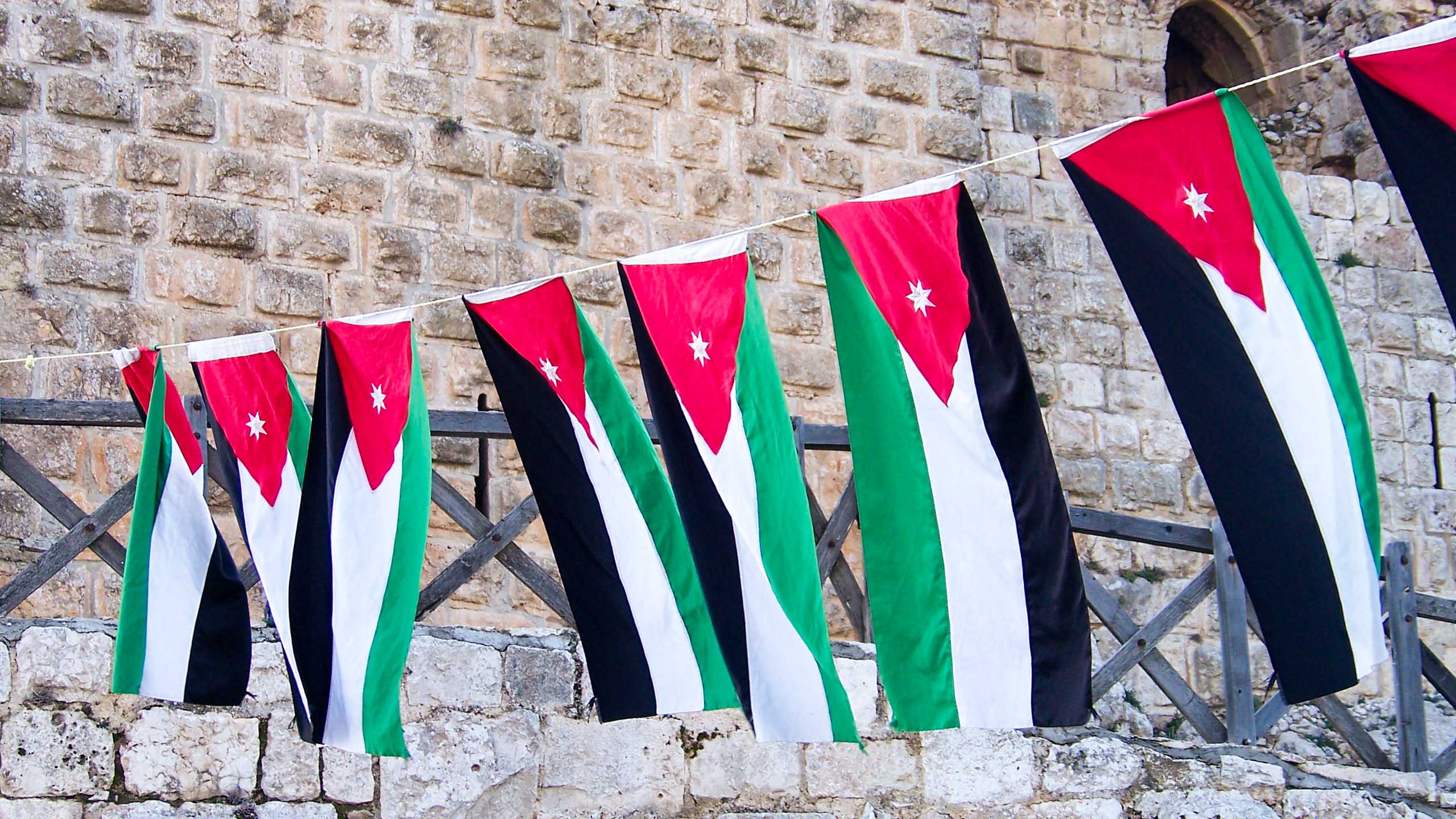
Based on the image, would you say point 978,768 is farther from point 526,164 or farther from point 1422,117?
point 526,164

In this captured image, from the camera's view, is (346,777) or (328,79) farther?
(328,79)

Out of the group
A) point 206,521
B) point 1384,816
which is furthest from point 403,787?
point 1384,816

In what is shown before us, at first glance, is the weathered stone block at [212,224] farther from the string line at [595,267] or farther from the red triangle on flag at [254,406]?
the red triangle on flag at [254,406]

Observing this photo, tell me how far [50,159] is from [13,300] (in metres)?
0.50

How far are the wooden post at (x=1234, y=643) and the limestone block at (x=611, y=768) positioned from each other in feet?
5.57

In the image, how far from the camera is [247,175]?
618cm

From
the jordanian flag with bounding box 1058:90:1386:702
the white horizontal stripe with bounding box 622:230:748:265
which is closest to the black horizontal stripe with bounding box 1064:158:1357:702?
the jordanian flag with bounding box 1058:90:1386:702

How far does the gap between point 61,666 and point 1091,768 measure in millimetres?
2893

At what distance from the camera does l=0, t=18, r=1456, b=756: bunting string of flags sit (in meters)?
4.10

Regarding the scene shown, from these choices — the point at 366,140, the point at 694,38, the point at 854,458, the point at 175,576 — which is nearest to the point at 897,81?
the point at 694,38

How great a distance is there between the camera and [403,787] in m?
4.87

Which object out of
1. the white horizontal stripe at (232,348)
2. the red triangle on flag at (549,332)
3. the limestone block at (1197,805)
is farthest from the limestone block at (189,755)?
the limestone block at (1197,805)

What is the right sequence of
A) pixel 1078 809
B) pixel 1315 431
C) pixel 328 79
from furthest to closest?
pixel 328 79, pixel 1078 809, pixel 1315 431

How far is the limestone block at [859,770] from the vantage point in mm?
5156
